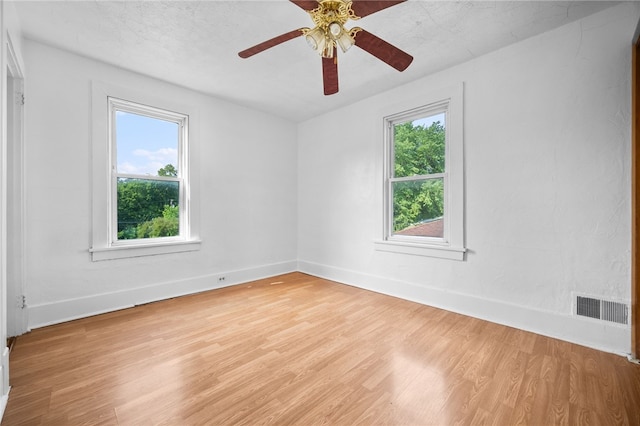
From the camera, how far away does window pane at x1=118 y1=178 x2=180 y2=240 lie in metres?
3.16

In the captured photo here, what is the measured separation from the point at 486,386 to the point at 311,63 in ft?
10.3

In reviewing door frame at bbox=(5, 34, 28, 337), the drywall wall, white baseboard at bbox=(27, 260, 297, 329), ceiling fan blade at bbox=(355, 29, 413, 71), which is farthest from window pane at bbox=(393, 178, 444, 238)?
door frame at bbox=(5, 34, 28, 337)

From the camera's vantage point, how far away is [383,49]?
6.25 ft

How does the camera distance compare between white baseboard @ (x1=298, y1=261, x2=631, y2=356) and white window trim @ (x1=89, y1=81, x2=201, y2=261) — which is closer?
white baseboard @ (x1=298, y1=261, x2=631, y2=356)

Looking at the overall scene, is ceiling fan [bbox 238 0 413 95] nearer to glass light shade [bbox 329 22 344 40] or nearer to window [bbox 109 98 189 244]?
glass light shade [bbox 329 22 344 40]

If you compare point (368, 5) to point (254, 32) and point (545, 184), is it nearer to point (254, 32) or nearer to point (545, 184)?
point (254, 32)

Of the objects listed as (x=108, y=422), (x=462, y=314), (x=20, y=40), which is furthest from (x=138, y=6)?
(x=462, y=314)

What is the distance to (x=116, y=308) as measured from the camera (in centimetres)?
300

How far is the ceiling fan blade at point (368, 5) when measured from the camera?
150 centimetres

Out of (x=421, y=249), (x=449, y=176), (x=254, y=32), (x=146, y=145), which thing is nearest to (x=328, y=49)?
(x=254, y=32)

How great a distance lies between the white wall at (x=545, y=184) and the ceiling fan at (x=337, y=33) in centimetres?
138

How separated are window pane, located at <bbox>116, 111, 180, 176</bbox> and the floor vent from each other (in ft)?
14.5

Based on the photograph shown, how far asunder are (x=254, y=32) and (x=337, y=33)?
109cm

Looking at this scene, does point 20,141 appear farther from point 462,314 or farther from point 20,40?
point 462,314
